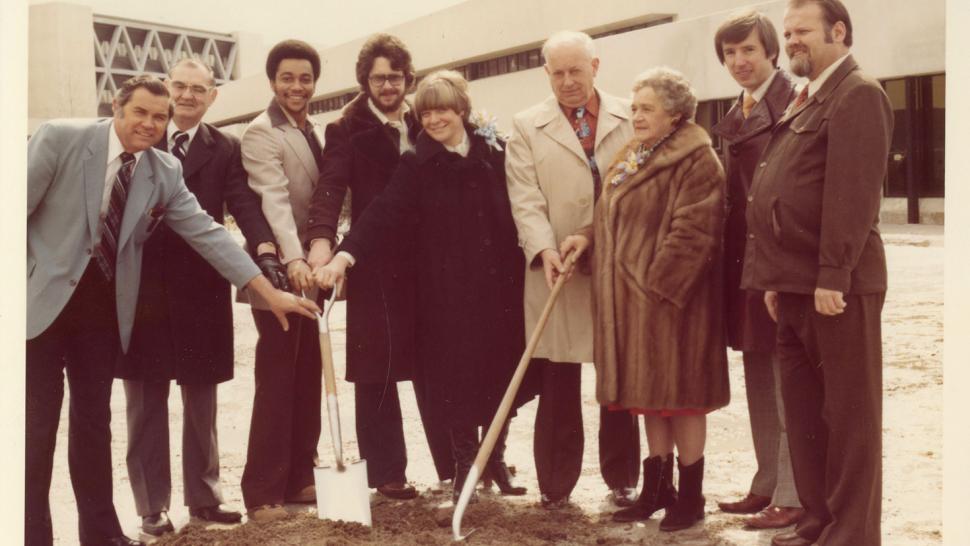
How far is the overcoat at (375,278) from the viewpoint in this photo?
475 cm

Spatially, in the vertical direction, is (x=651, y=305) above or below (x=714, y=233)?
below

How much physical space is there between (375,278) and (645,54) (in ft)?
73.4

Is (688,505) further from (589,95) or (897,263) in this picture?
(897,263)

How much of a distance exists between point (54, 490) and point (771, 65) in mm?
3986

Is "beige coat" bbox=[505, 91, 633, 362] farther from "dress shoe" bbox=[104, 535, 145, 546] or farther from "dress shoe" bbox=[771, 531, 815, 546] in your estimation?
"dress shoe" bbox=[104, 535, 145, 546]

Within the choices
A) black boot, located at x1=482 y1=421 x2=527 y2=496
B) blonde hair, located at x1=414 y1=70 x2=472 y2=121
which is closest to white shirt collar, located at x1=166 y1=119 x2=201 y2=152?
blonde hair, located at x1=414 y1=70 x2=472 y2=121

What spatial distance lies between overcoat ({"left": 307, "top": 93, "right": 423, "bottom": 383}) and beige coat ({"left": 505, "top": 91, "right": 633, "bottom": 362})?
0.57 meters

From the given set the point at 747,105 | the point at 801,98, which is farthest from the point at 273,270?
the point at 801,98

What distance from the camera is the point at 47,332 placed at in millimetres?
3730

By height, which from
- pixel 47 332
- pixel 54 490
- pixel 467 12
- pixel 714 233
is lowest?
pixel 54 490

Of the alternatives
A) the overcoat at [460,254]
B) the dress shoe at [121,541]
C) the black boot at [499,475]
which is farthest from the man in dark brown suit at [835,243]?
the dress shoe at [121,541]

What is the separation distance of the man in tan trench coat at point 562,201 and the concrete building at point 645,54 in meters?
2.53

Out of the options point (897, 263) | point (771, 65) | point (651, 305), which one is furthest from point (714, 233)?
point (897, 263)

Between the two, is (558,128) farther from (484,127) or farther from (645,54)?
(645,54)
